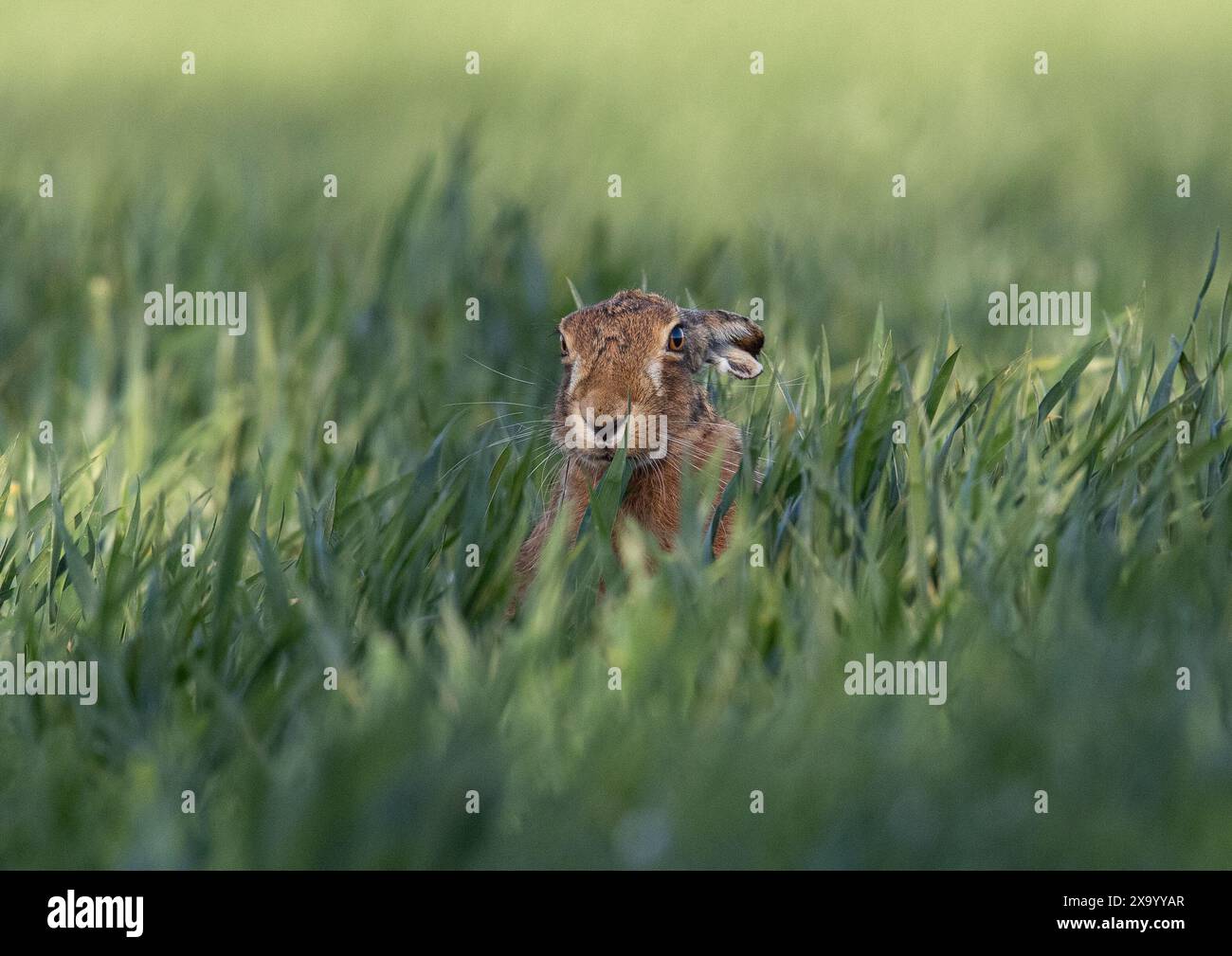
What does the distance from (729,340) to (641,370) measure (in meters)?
0.44

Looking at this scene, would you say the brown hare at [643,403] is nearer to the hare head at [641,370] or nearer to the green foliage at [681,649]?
the hare head at [641,370]

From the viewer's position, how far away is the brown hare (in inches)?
170

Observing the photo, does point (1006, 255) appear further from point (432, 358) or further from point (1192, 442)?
→ point (1192, 442)

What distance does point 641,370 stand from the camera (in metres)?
4.45

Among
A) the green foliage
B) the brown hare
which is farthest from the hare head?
the green foliage

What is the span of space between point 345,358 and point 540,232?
5.13ft

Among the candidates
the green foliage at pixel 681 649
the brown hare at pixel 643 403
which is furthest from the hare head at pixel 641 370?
the green foliage at pixel 681 649

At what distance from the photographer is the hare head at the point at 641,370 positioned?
14.1 feet

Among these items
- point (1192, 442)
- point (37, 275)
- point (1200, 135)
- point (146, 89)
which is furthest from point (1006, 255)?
point (146, 89)

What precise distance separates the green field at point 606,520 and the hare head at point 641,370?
186mm

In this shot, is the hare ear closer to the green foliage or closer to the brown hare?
the brown hare

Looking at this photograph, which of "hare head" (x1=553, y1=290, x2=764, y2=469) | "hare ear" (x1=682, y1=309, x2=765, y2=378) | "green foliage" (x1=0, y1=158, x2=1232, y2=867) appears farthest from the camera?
"hare ear" (x1=682, y1=309, x2=765, y2=378)

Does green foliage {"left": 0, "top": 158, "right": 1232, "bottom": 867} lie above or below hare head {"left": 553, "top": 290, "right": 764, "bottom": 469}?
below

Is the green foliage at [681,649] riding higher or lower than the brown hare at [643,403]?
lower
